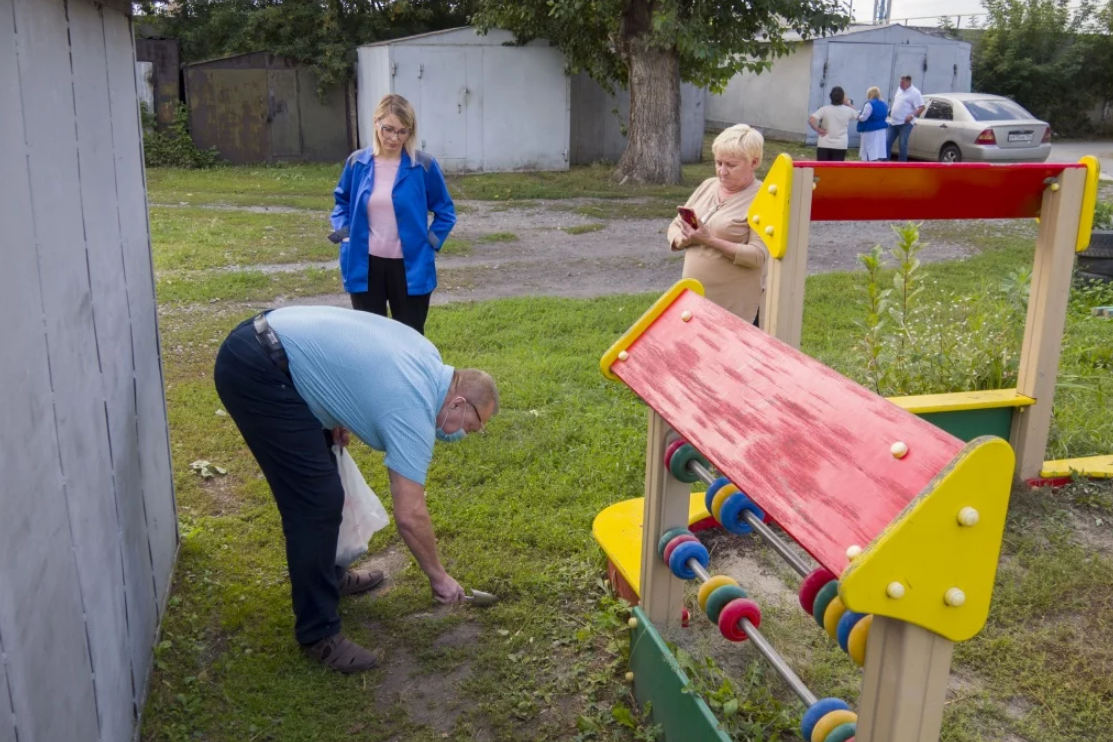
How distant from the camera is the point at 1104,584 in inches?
153

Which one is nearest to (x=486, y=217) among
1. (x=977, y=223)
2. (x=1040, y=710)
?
(x=977, y=223)

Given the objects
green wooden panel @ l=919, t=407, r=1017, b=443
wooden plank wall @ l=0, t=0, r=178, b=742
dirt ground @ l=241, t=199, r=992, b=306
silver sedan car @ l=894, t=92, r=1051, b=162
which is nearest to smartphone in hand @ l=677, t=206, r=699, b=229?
green wooden panel @ l=919, t=407, r=1017, b=443

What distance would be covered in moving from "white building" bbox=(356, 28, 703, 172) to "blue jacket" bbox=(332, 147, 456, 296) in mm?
11941

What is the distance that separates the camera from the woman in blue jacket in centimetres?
518

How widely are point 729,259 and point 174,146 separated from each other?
15.5m

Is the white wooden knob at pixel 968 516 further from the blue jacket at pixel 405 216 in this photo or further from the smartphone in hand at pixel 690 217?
the blue jacket at pixel 405 216

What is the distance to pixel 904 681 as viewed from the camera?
6.05 ft

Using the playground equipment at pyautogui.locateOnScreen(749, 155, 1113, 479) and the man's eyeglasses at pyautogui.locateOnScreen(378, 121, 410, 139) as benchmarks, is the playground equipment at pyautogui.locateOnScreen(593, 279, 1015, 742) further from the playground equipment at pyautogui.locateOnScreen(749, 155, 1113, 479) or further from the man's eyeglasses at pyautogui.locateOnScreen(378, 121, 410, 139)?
the man's eyeglasses at pyautogui.locateOnScreen(378, 121, 410, 139)

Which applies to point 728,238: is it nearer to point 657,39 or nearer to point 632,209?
point 632,209

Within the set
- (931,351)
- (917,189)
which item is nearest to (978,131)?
(931,351)

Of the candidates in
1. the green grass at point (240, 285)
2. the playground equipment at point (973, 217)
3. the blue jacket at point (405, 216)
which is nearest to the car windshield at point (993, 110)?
the green grass at point (240, 285)

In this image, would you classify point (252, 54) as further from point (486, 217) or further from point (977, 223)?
point (977, 223)

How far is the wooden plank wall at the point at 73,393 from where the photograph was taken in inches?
82.3

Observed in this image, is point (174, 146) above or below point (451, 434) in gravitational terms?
above
